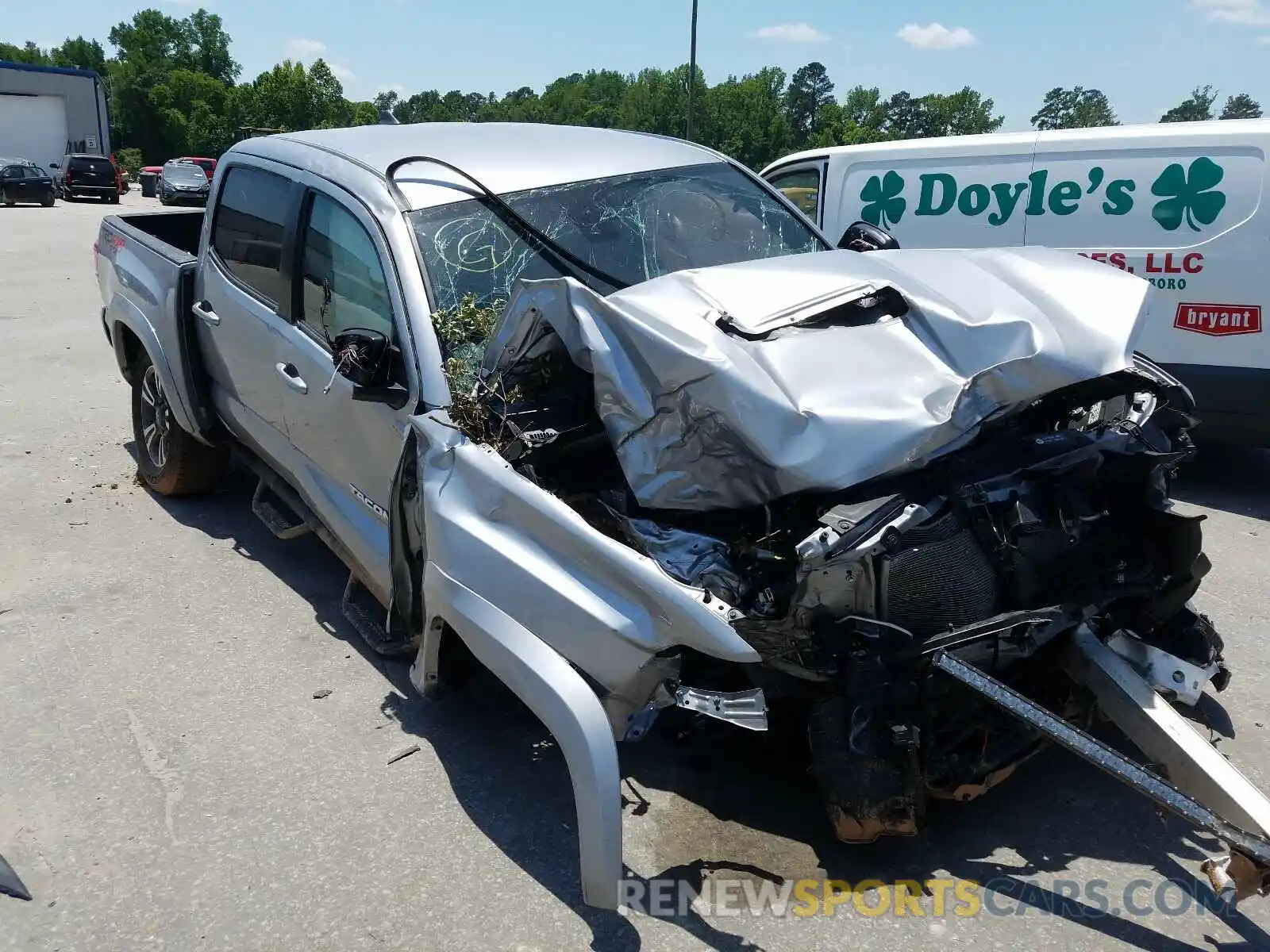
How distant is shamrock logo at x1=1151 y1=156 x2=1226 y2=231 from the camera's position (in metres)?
5.95

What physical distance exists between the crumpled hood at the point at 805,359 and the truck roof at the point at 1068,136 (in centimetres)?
348

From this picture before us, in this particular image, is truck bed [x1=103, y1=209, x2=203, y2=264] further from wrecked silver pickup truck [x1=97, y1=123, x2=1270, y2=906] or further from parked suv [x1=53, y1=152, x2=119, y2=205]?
parked suv [x1=53, y1=152, x2=119, y2=205]

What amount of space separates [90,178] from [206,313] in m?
33.7

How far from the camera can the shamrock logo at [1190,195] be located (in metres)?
5.95

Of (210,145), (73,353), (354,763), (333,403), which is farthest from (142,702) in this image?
(210,145)

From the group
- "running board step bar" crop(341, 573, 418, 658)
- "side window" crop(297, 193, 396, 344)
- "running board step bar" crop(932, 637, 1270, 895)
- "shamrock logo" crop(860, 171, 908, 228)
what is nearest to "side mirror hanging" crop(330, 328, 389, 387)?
"side window" crop(297, 193, 396, 344)

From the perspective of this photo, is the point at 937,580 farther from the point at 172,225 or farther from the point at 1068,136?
the point at 172,225

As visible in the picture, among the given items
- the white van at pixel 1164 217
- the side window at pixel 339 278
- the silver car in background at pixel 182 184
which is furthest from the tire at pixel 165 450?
the silver car in background at pixel 182 184

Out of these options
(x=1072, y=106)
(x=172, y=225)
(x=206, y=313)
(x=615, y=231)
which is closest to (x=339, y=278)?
(x=615, y=231)

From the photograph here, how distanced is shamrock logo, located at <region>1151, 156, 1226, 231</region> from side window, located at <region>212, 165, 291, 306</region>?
4847 millimetres

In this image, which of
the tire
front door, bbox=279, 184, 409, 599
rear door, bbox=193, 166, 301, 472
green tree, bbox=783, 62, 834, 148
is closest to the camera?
front door, bbox=279, 184, 409, 599

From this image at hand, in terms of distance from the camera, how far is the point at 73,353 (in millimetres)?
9961

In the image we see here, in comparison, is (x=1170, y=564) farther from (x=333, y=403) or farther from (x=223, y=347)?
(x=223, y=347)

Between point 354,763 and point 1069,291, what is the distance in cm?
271
